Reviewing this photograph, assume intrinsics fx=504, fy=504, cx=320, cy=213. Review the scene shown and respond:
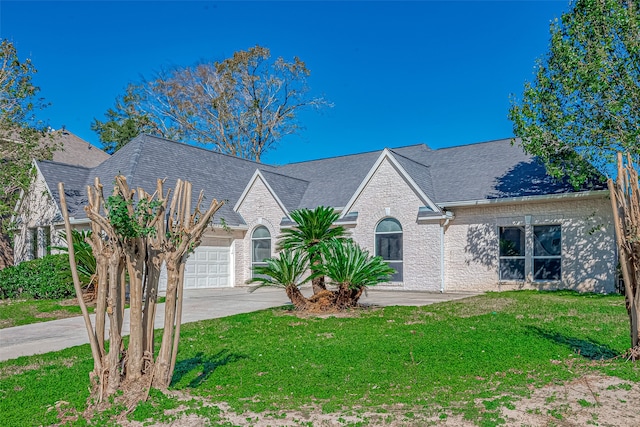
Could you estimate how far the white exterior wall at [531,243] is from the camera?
16.1m

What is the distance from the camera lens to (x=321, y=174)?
2502cm

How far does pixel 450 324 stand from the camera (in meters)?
9.66

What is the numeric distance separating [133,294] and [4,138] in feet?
60.8

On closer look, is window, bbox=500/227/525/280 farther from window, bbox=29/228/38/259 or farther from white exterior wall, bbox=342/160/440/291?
window, bbox=29/228/38/259

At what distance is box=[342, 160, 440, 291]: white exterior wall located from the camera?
18250 mm

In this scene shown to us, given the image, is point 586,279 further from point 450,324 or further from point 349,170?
point 349,170

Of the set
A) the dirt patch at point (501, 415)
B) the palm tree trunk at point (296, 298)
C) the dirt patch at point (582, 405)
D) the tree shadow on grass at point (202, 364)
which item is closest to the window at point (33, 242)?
the palm tree trunk at point (296, 298)

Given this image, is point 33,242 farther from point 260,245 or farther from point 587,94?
point 587,94

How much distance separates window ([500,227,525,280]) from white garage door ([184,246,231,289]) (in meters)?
11.3

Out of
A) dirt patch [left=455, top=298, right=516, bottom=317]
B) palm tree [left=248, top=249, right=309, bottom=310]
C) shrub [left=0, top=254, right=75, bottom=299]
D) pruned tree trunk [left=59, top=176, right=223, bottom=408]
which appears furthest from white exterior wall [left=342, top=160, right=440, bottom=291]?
pruned tree trunk [left=59, top=176, right=223, bottom=408]

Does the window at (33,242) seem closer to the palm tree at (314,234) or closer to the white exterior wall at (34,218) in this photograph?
the white exterior wall at (34,218)

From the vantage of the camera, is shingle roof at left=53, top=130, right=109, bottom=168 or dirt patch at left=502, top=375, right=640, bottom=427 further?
shingle roof at left=53, top=130, right=109, bottom=168

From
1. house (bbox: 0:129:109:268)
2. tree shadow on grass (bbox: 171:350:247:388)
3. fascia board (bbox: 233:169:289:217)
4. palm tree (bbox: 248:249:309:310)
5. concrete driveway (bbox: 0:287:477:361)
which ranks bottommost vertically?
concrete driveway (bbox: 0:287:477:361)

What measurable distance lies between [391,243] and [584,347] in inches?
464
